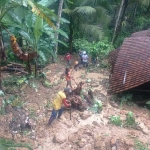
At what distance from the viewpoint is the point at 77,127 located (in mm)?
7324

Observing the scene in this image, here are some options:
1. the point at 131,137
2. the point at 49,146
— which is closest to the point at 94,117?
the point at 131,137

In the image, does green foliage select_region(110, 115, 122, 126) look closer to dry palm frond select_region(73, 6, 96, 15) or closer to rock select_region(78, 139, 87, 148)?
rock select_region(78, 139, 87, 148)

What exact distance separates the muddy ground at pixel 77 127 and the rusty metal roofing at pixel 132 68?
59cm

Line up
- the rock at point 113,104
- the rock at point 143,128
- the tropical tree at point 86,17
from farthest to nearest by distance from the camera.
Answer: the tropical tree at point 86,17 < the rock at point 113,104 < the rock at point 143,128

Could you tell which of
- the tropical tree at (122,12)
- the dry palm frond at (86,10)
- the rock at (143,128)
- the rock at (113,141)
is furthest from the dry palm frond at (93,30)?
the rock at (113,141)

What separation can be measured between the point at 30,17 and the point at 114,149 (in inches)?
193

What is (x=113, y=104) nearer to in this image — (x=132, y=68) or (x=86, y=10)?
(x=132, y=68)

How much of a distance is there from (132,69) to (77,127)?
10.0 ft

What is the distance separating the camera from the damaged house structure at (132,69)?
8805 millimetres

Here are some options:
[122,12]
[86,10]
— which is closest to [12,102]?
[86,10]

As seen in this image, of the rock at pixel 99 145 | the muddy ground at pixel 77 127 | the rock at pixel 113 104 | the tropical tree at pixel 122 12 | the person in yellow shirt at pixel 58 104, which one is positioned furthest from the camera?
the tropical tree at pixel 122 12

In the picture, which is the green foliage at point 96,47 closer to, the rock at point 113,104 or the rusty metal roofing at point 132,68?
the rusty metal roofing at point 132,68

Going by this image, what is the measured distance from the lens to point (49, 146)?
6.58 metres

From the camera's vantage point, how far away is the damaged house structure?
28.9ft
